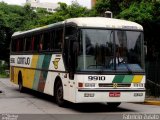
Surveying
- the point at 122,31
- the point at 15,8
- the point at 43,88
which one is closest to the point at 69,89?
the point at 122,31

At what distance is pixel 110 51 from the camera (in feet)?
51.4

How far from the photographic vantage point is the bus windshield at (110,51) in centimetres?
1534

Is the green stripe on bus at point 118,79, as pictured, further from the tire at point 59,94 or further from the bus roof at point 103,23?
the tire at point 59,94

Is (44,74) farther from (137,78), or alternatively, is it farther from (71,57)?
(137,78)

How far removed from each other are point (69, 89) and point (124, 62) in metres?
2.01

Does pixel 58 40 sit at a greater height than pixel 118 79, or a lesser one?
greater

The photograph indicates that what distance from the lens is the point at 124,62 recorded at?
15.8 metres

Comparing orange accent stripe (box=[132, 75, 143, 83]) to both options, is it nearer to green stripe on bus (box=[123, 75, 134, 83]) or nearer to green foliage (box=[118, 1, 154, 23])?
green stripe on bus (box=[123, 75, 134, 83])

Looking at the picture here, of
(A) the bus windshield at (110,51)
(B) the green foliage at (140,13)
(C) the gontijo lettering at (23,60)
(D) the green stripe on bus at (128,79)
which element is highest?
(B) the green foliage at (140,13)

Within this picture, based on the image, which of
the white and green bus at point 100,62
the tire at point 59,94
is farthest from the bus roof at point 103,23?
the tire at point 59,94

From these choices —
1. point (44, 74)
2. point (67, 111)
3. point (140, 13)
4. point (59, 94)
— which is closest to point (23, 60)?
point (44, 74)

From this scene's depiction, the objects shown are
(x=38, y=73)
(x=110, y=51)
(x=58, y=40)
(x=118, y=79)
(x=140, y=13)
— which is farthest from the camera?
(x=140, y=13)

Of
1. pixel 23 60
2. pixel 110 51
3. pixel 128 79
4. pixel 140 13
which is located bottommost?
pixel 128 79

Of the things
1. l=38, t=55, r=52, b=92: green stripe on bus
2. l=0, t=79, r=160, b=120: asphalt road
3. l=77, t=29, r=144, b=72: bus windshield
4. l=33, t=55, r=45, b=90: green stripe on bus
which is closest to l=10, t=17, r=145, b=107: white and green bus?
l=77, t=29, r=144, b=72: bus windshield
